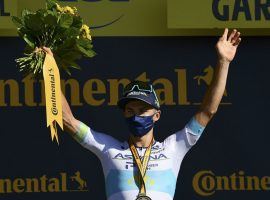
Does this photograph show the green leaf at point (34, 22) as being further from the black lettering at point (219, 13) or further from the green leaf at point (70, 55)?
the black lettering at point (219, 13)

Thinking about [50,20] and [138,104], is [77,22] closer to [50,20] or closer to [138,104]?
[50,20]

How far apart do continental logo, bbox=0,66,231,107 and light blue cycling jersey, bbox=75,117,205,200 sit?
4.61ft

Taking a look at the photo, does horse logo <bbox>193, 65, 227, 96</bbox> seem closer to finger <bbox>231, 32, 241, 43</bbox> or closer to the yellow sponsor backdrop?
the yellow sponsor backdrop

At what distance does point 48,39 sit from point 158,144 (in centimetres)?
79

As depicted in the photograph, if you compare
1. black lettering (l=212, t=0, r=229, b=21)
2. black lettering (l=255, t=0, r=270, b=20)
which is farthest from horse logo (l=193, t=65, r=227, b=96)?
black lettering (l=255, t=0, r=270, b=20)

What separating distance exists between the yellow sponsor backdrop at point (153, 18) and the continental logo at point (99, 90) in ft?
1.02

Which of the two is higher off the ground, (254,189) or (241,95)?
(241,95)

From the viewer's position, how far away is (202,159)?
5.97 metres

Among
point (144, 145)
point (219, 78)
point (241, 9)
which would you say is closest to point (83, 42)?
point (144, 145)

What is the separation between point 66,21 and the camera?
443cm

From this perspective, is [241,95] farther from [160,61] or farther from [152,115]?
[152,115]

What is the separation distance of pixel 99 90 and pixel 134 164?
1.61 metres

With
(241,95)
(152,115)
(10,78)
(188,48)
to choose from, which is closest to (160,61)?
(188,48)

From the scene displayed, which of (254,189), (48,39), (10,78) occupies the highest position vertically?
(48,39)
